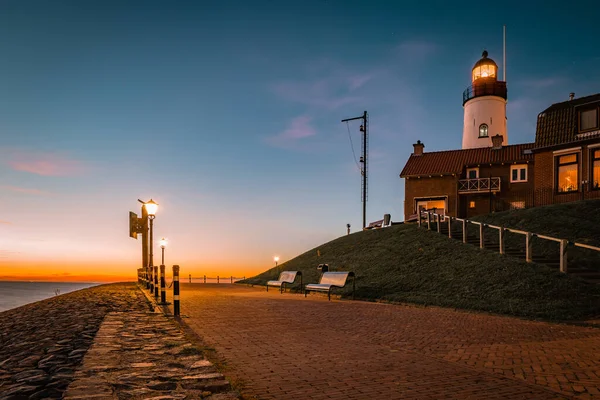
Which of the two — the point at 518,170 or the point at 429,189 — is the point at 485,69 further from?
the point at 429,189

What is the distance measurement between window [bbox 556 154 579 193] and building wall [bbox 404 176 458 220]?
9.16 metres

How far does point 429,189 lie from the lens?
→ 35.8 meters

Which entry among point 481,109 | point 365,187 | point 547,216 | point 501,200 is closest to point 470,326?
point 547,216

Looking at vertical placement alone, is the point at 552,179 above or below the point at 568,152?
below

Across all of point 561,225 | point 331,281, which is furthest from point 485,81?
point 331,281

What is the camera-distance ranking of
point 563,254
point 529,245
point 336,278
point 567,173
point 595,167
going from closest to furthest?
point 563,254 → point 529,245 → point 336,278 → point 595,167 → point 567,173

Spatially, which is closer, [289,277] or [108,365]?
[108,365]

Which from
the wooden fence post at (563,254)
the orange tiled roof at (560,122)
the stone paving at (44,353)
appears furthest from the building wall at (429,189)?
the stone paving at (44,353)

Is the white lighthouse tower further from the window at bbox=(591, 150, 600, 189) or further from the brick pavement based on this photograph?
the brick pavement

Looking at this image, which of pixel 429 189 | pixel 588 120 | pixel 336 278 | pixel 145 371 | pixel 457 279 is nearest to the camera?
pixel 145 371

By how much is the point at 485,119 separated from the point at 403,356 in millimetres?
39804

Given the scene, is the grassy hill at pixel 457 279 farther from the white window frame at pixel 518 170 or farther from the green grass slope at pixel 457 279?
the white window frame at pixel 518 170

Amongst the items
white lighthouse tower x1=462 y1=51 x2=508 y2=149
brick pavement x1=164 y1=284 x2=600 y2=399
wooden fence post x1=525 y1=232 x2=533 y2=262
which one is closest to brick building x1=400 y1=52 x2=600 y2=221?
white lighthouse tower x1=462 y1=51 x2=508 y2=149

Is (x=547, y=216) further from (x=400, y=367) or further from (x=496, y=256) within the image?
(x=400, y=367)
